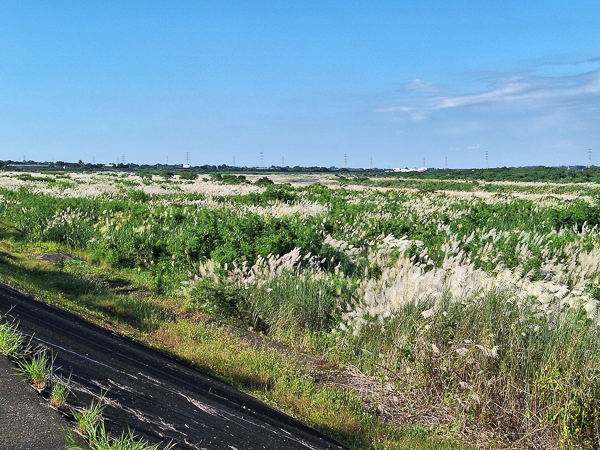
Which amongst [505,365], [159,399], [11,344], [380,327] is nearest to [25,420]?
[11,344]

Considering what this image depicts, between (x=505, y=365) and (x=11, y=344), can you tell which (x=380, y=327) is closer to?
(x=505, y=365)

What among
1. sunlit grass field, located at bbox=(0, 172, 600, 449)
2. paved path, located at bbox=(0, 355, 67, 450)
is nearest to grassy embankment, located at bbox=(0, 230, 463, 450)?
sunlit grass field, located at bbox=(0, 172, 600, 449)

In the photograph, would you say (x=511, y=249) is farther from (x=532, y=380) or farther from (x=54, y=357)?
(x=54, y=357)

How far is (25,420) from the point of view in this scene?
251cm

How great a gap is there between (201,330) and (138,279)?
15.6 ft

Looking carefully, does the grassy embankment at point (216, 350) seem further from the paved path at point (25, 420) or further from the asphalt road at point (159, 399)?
the paved path at point (25, 420)

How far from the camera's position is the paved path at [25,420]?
236cm

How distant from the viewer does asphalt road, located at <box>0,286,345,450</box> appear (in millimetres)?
2959

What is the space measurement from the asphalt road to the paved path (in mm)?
206

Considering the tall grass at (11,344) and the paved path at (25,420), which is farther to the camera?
the tall grass at (11,344)

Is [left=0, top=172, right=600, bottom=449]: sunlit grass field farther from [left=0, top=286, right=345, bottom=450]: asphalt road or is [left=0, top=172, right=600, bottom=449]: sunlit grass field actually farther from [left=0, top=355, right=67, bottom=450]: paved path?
[left=0, top=355, right=67, bottom=450]: paved path

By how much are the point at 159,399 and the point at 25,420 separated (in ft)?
3.43

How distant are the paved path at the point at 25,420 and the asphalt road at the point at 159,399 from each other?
0.21 m

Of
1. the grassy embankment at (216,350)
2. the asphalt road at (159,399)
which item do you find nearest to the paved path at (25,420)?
the asphalt road at (159,399)
